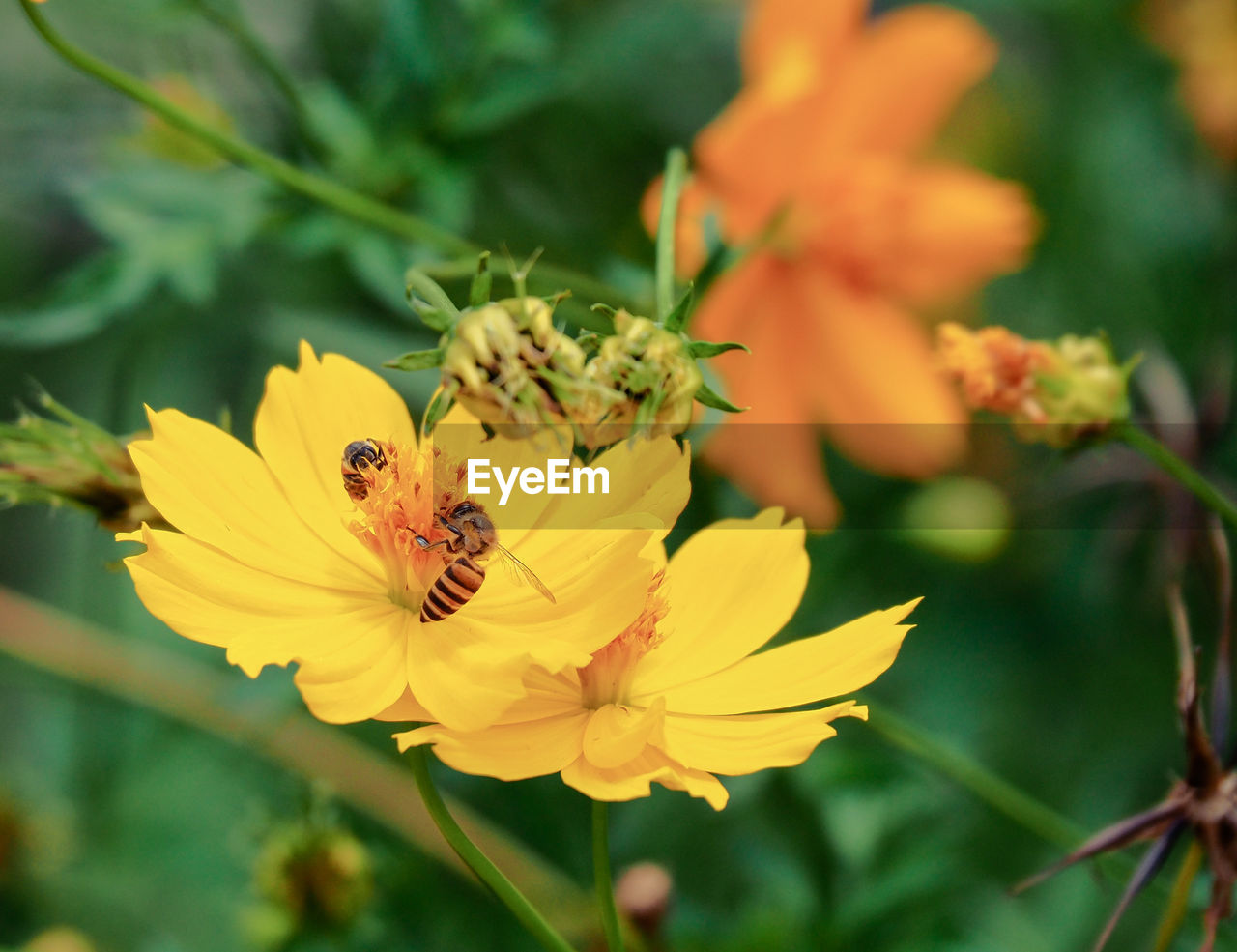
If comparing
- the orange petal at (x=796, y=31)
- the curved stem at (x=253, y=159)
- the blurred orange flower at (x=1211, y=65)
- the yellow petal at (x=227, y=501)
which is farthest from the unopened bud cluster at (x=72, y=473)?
the blurred orange flower at (x=1211, y=65)

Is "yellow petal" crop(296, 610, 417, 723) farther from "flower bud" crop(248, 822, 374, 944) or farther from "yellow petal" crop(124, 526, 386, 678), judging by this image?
"flower bud" crop(248, 822, 374, 944)

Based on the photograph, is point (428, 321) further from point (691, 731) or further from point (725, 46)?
point (725, 46)

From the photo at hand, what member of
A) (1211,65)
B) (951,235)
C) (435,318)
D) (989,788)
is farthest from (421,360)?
(1211,65)

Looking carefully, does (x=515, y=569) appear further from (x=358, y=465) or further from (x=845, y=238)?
(x=845, y=238)

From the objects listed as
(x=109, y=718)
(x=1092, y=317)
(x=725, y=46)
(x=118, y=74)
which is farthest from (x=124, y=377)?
(x=1092, y=317)

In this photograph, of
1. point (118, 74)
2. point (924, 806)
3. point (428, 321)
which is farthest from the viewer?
point (924, 806)
